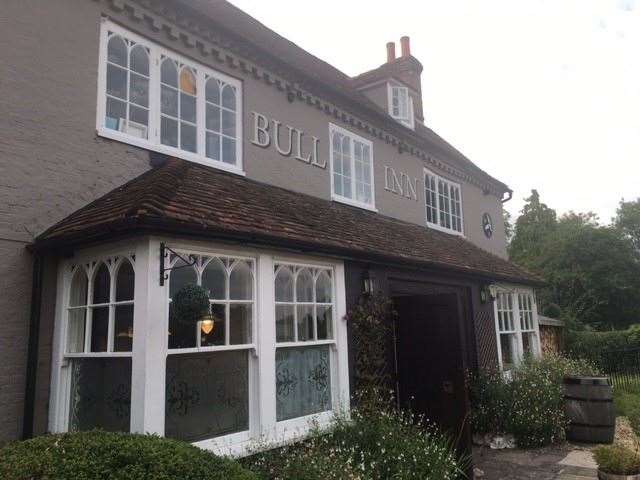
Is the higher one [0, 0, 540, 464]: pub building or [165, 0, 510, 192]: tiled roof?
[165, 0, 510, 192]: tiled roof

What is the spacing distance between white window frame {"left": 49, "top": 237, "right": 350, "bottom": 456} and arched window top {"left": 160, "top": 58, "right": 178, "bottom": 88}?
2.90 meters

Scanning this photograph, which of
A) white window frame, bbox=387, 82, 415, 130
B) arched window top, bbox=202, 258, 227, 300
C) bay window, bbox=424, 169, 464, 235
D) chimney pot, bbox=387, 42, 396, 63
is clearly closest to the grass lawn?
bay window, bbox=424, 169, 464, 235

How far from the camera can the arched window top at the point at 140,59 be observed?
22.4 feet

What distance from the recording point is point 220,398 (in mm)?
5523

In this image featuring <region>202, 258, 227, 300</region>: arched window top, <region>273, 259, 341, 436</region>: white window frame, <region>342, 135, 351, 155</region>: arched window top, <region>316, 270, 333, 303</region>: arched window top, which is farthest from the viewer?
<region>342, 135, 351, 155</region>: arched window top

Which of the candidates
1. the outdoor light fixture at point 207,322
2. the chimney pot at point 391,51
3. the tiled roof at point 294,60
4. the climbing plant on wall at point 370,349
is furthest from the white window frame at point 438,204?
the outdoor light fixture at point 207,322

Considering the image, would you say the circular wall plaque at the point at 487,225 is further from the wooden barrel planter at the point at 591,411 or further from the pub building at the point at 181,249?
the wooden barrel planter at the point at 591,411

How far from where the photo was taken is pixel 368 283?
24.8 ft

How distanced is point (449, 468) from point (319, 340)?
2192 mm

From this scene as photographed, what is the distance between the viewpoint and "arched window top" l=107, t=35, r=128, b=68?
660cm

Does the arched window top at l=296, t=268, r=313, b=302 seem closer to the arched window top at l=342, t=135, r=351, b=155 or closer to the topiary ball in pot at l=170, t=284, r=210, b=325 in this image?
the topiary ball in pot at l=170, t=284, r=210, b=325

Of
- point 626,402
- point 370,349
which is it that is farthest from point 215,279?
point 626,402

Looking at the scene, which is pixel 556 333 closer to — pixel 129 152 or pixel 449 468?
pixel 449 468

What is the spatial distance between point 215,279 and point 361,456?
7.93 ft
